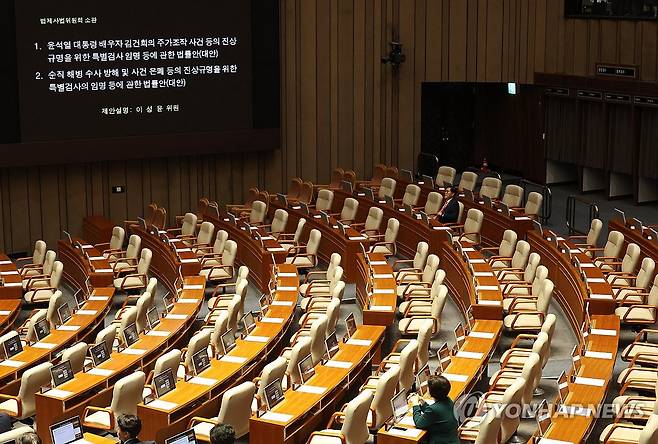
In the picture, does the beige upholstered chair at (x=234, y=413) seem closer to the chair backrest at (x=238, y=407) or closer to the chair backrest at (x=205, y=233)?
the chair backrest at (x=238, y=407)

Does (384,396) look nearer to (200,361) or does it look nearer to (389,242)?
(200,361)

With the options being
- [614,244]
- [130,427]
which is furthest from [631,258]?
[130,427]

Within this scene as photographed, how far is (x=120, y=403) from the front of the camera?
9875mm

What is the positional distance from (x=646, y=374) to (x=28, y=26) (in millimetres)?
11068

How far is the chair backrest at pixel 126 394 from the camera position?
9.84 meters

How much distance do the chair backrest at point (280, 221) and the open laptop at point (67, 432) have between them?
27.7 ft

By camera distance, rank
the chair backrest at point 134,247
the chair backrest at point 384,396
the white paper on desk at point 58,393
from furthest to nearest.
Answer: the chair backrest at point 134,247 < the white paper on desk at point 58,393 < the chair backrest at point 384,396

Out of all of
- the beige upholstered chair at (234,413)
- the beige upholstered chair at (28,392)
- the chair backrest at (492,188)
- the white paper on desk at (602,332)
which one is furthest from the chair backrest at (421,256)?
the beige upholstered chair at (28,392)

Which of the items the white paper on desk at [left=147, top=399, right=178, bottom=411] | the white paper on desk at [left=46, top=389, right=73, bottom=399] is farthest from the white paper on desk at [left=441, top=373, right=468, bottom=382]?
the white paper on desk at [left=46, top=389, right=73, bottom=399]

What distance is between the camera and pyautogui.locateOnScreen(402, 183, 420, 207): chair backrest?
712 inches

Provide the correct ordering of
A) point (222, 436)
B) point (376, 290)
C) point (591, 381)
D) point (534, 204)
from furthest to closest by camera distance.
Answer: point (534, 204)
point (376, 290)
point (591, 381)
point (222, 436)

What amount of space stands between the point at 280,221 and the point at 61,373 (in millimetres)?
7014

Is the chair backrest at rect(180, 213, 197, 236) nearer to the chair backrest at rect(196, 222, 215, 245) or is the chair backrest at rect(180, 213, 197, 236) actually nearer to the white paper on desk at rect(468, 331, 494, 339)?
the chair backrest at rect(196, 222, 215, 245)

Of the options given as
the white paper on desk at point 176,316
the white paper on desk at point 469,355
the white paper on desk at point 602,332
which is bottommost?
the white paper on desk at point 176,316
